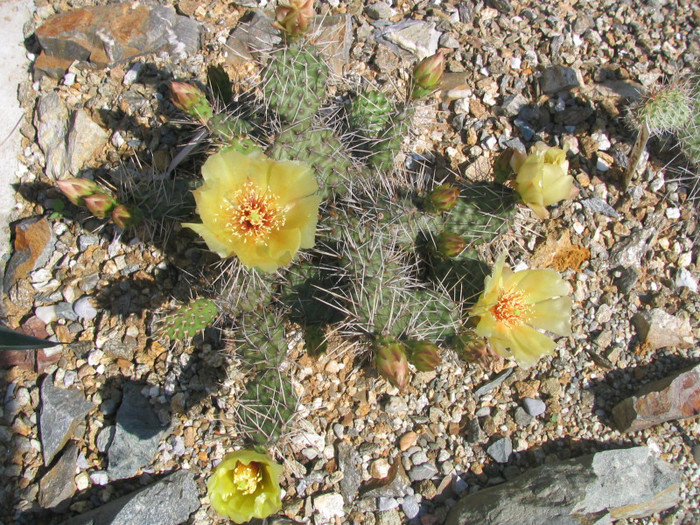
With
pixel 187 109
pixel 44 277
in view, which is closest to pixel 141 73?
pixel 187 109

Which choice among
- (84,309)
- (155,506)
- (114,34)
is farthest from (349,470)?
(114,34)

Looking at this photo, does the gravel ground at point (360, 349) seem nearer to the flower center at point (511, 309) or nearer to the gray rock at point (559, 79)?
the gray rock at point (559, 79)

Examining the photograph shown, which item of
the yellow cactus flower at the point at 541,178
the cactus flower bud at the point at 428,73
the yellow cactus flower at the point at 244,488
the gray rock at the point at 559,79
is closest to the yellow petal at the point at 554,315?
the yellow cactus flower at the point at 541,178

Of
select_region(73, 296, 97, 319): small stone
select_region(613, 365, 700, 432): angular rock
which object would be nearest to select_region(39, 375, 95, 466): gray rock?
select_region(73, 296, 97, 319): small stone

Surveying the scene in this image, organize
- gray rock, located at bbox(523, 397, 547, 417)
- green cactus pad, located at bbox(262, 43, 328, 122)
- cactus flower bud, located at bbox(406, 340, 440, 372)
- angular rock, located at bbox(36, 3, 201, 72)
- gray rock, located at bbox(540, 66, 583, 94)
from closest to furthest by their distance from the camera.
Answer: cactus flower bud, located at bbox(406, 340, 440, 372) → green cactus pad, located at bbox(262, 43, 328, 122) → gray rock, located at bbox(523, 397, 547, 417) → angular rock, located at bbox(36, 3, 201, 72) → gray rock, located at bbox(540, 66, 583, 94)

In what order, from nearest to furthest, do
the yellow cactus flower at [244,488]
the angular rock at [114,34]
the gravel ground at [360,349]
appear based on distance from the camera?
the yellow cactus flower at [244,488], the gravel ground at [360,349], the angular rock at [114,34]

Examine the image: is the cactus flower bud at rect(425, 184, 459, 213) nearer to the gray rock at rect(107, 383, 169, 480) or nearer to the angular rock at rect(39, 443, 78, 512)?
the gray rock at rect(107, 383, 169, 480)

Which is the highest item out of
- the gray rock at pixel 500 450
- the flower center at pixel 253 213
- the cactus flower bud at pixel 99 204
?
the flower center at pixel 253 213

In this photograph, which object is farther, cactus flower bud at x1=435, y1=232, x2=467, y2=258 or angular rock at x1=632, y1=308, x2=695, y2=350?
angular rock at x1=632, y1=308, x2=695, y2=350
